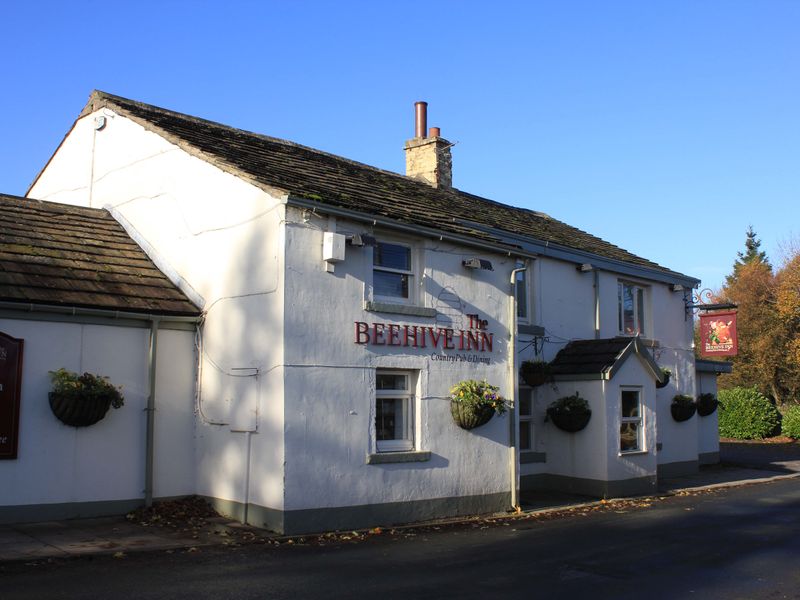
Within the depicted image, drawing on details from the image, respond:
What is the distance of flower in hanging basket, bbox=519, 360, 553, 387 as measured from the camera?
17578 millimetres

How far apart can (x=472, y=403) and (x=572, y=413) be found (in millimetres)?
4106

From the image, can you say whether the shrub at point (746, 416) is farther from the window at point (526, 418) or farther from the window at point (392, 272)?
the window at point (392, 272)

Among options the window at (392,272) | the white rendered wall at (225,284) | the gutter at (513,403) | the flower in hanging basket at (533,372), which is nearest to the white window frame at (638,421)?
the flower in hanging basket at (533,372)

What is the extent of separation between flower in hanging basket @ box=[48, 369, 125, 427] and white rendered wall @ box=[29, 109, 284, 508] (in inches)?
70.0

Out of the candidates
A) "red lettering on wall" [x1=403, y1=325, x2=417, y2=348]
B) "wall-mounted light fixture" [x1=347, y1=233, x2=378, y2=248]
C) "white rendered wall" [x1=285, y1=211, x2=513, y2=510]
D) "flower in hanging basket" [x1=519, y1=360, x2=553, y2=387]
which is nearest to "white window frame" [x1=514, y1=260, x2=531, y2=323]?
"flower in hanging basket" [x1=519, y1=360, x2=553, y2=387]

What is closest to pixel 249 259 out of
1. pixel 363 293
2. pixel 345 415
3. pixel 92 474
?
pixel 363 293

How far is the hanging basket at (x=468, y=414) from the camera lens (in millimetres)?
13820

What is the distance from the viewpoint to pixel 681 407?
21609 mm

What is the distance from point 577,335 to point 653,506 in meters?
5.07

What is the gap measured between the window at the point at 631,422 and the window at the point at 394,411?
20.0 feet

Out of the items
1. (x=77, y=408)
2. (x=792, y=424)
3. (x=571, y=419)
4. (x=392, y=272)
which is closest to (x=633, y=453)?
(x=571, y=419)

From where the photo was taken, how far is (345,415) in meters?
12.5

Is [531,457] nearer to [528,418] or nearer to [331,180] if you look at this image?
[528,418]

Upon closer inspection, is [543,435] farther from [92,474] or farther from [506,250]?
[92,474]
